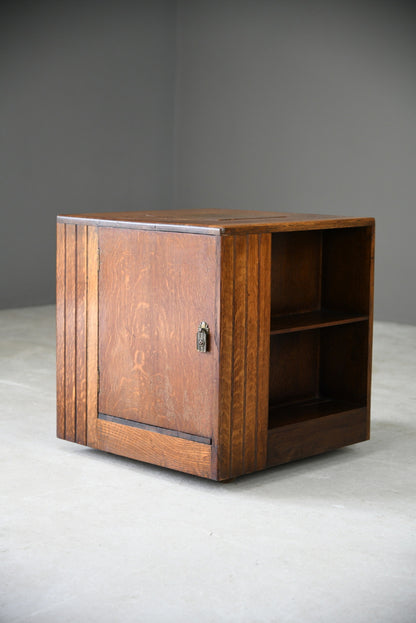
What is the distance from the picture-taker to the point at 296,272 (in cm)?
350

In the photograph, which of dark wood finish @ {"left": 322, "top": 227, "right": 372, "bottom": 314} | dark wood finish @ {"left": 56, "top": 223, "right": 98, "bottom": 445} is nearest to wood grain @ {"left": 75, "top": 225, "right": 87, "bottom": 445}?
dark wood finish @ {"left": 56, "top": 223, "right": 98, "bottom": 445}

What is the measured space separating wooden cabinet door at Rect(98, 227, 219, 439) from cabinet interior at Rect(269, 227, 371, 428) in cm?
47

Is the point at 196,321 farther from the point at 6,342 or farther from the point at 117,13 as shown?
the point at 117,13

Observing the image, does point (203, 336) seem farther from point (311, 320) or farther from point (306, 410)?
point (306, 410)

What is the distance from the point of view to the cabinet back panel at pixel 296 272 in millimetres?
3430

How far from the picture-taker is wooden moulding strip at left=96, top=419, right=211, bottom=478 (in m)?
3.02

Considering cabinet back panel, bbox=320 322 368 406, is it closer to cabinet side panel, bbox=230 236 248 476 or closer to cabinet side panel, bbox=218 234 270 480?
cabinet side panel, bbox=218 234 270 480

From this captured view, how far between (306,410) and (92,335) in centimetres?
87

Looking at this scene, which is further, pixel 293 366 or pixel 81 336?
pixel 293 366

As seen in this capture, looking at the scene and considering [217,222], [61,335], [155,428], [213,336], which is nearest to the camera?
[213,336]

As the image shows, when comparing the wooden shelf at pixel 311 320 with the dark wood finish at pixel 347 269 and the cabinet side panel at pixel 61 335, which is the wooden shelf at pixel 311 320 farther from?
the cabinet side panel at pixel 61 335

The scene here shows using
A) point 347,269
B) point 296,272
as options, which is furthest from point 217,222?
point 347,269

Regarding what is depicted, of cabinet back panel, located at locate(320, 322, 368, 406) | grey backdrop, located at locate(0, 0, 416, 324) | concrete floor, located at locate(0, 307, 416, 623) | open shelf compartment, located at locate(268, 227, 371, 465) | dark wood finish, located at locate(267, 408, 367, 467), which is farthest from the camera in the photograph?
grey backdrop, located at locate(0, 0, 416, 324)

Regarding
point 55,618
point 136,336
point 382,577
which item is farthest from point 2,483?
point 382,577
